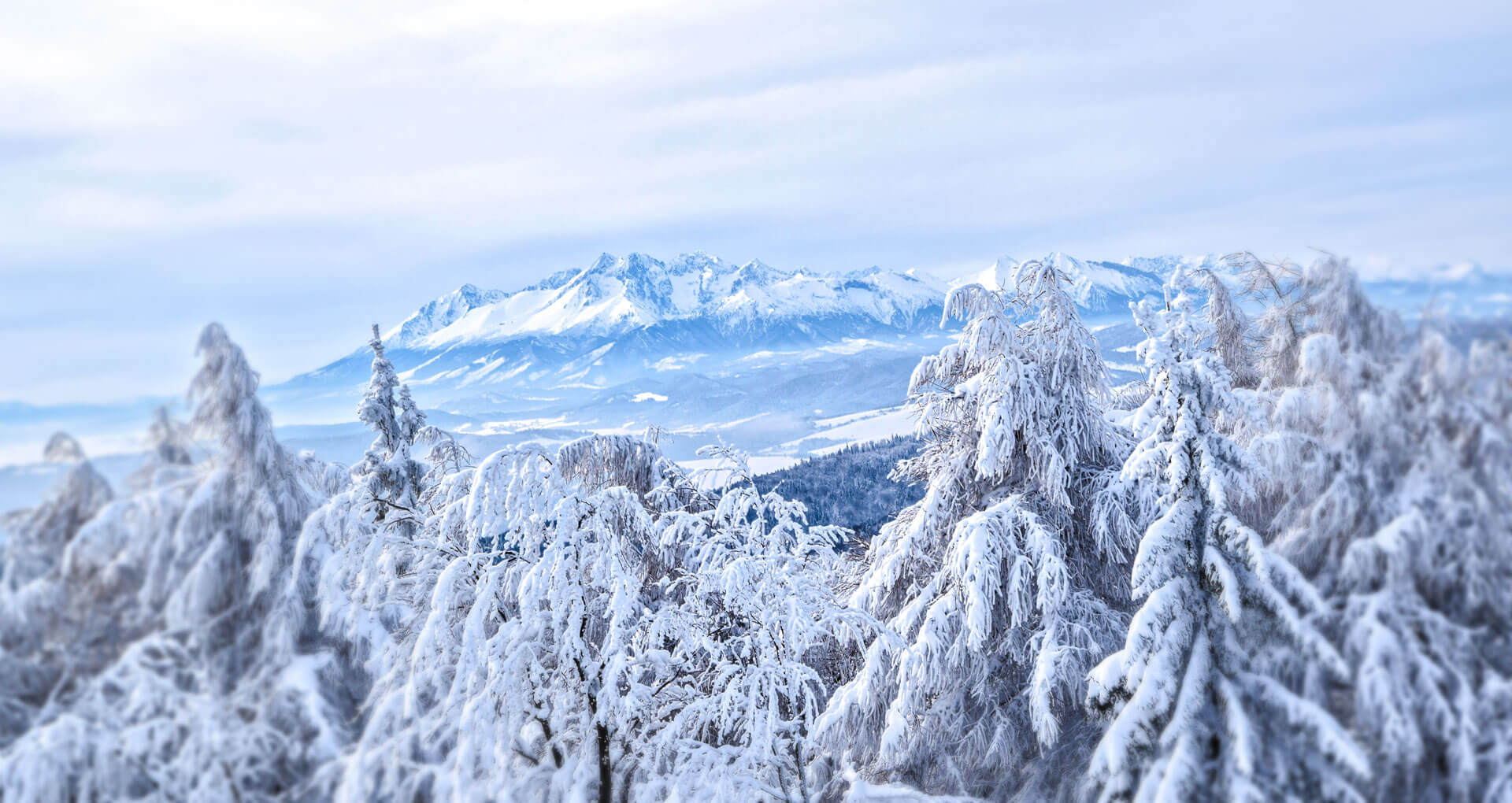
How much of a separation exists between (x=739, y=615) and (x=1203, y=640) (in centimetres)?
393

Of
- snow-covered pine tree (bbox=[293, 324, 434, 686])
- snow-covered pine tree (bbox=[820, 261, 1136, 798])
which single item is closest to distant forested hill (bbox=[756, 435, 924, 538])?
snow-covered pine tree (bbox=[820, 261, 1136, 798])

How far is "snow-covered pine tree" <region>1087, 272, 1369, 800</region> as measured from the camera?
487 cm

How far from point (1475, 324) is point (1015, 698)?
5.50 m

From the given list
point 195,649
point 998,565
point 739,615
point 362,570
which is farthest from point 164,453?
point 998,565

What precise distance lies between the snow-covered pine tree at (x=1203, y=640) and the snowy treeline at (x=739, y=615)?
2 centimetres

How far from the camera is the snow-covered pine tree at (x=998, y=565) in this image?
27.2 feet

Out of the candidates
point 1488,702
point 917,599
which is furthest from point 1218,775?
point 917,599

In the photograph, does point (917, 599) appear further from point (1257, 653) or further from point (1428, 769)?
point (1428, 769)

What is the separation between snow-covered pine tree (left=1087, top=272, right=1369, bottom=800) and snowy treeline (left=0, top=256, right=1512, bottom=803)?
22 mm

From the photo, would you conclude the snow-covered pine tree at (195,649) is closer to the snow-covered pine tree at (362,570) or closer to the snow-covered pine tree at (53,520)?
the snow-covered pine tree at (53,520)

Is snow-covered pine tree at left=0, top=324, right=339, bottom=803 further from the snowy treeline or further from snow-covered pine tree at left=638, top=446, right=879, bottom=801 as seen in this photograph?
snow-covered pine tree at left=638, top=446, right=879, bottom=801

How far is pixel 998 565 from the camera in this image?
331 inches

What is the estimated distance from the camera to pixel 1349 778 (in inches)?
184

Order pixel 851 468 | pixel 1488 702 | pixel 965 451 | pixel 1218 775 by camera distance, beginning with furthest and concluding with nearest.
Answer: pixel 851 468, pixel 965 451, pixel 1218 775, pixel 1488 702
